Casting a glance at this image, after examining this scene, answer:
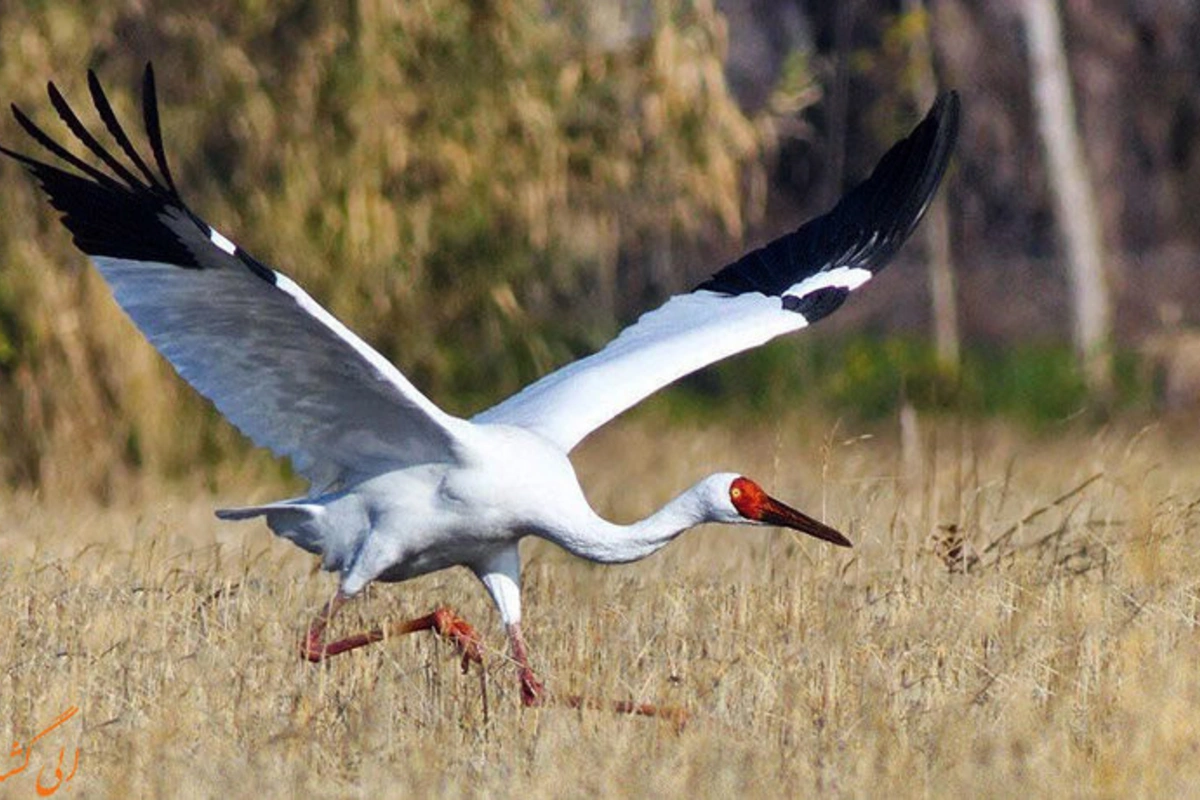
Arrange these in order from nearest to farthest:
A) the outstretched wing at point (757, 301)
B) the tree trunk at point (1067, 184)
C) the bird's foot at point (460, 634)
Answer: the bird's foot at point (460, 634) → the outstretched wing at point (757, 301) → the tree trunk at point (1067, 184)

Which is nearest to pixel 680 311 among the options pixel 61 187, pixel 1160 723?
pixel 61 187

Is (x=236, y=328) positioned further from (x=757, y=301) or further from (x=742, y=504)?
(x=757, y=301)

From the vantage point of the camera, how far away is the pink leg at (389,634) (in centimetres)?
751

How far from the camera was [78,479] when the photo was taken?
13102mm

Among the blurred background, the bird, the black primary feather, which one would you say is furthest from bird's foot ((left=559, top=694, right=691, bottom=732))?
the blurred background

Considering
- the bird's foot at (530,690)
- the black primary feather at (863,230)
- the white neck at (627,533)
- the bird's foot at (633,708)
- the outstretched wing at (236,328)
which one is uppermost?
the black primary feather at (863,230)

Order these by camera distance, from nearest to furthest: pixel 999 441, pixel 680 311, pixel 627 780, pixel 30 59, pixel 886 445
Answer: pixel 627 780, pixel 680 311, pixel 30 59, pixel 999 441, pixel 886 445

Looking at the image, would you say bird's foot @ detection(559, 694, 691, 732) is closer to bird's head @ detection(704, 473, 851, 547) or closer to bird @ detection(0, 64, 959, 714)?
bird @ detection(0, 64, 959, 714)

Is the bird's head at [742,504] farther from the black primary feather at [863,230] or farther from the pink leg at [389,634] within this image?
the black primary feather at [863,230]

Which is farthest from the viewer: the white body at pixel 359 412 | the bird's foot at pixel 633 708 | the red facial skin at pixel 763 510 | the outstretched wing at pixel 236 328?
the red facial skin at pixel 763 510

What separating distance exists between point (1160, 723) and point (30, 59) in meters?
7.68

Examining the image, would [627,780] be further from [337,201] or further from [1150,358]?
[1150,358]

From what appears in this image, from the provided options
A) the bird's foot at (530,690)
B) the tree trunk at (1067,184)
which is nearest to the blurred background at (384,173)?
the tree trunk at (1067,184)

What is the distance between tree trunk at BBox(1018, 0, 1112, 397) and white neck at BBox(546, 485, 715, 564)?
10509 mm
